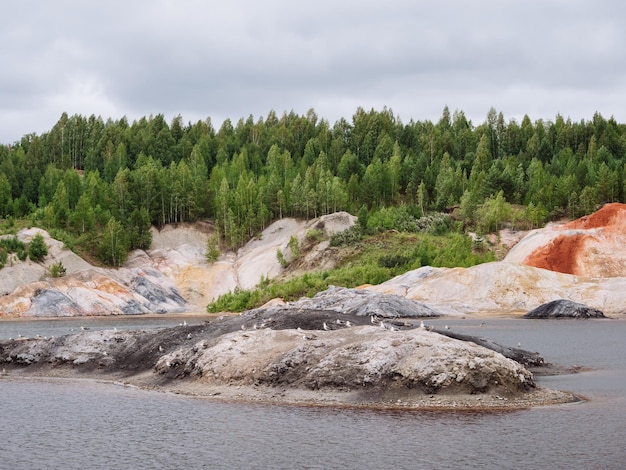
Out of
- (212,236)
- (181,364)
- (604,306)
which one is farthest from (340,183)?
(181,364)

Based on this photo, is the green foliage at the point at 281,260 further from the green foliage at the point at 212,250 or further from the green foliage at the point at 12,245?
the green foliage at the point at 12,245

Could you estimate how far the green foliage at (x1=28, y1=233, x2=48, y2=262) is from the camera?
141m

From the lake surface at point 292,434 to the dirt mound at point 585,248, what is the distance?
282 feet

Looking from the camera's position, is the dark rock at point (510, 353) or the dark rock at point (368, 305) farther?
the dark rock at point (368, 305)

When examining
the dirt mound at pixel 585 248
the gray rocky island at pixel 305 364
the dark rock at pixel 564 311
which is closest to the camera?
the gray rocky island at pixel 305 364

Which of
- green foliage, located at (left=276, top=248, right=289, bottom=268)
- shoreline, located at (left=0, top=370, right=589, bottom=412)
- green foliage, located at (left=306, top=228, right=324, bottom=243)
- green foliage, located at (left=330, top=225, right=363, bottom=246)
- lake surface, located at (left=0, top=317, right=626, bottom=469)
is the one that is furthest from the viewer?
green foliage, located at (left=306, top=228, right=324, bottom=243)

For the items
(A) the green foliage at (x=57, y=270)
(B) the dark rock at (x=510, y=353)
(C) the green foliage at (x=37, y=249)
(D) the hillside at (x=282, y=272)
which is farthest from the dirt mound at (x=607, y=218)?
(C) the green foliage at (x=37, y=249)

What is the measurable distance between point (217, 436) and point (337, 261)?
11445 centimetres

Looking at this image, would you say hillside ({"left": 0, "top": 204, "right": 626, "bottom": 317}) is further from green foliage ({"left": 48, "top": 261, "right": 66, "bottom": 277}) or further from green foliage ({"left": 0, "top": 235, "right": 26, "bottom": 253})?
green foliage ({"left": 0, "top": 235, "right": 26, "bottom": 253})

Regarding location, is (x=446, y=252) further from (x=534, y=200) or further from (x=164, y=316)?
(x=164, y=316)

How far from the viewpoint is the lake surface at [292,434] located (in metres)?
31.1

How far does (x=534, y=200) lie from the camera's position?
565ft

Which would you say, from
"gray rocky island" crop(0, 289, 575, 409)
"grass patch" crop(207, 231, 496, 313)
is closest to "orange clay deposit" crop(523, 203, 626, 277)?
"grass patch" crop(207, 231, 496, 313)

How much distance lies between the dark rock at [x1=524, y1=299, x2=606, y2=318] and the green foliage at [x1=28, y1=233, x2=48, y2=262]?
8789 centimetres
